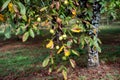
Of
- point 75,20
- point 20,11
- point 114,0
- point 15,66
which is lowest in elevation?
point 15,66

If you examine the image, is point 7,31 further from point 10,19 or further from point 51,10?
point 51,10

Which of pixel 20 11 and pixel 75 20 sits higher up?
pixel 20 11

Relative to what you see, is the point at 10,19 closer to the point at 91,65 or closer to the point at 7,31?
the point at 7,31

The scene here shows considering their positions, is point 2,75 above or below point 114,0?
below

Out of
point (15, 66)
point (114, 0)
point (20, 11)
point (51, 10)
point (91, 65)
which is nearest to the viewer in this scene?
point (20, 11)

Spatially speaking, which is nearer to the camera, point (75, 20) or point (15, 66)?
point (75, 20)

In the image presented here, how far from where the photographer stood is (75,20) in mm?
2936

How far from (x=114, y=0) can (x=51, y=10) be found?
23.6ft

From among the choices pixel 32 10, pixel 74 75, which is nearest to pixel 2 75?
pixel 74 75

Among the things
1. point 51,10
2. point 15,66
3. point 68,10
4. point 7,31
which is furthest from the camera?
point 15,66

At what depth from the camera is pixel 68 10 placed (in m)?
3.28

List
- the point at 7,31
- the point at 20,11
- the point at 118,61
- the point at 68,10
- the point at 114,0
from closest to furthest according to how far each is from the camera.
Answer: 1. the point at 20,11
2. the point at 7,31
3. the point at 68,10
4. the point at 114,0
5. the point at 118,61

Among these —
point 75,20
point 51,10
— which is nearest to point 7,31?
point 51,10

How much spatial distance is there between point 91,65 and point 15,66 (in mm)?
4316
